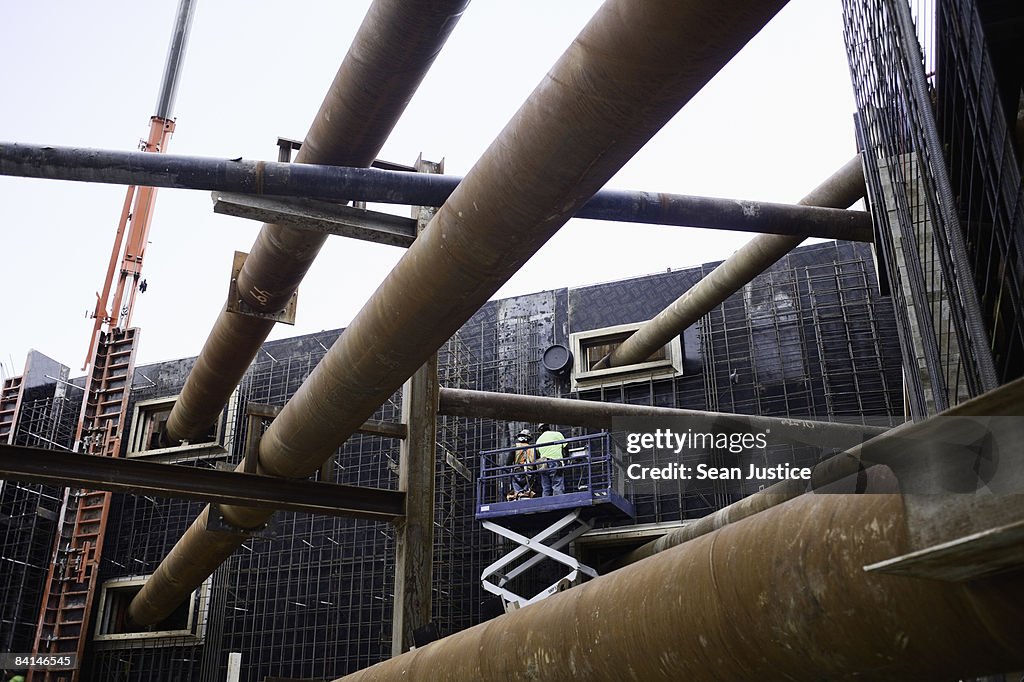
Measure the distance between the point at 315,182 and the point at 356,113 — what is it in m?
1.05

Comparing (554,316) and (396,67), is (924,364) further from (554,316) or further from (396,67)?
(554,316)

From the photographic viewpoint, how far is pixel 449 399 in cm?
992

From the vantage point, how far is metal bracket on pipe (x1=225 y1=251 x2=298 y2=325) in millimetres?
10750

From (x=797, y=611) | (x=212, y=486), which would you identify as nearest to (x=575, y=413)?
(x=212, y=486)

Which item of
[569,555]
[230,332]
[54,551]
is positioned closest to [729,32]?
[230,332]

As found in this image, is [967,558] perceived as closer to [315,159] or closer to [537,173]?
[537,173]

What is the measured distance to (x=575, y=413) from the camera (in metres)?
10.3

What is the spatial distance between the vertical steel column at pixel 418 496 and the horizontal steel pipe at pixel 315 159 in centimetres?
114

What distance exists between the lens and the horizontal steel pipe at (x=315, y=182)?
6328 mm

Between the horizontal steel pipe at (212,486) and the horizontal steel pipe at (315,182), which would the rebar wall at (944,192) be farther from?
the horizontal steel pipe at (212,486)

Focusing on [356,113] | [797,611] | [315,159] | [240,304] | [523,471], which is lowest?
[797,611]

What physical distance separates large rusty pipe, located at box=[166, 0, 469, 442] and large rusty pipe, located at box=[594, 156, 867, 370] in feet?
14.9

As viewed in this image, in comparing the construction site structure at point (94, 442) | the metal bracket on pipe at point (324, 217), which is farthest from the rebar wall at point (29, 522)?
the metal bracket on pipe at point (324, 217)

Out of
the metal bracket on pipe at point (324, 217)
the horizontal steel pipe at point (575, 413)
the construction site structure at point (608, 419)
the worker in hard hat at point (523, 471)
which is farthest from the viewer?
the worker in hard hat at point (523, 471)
